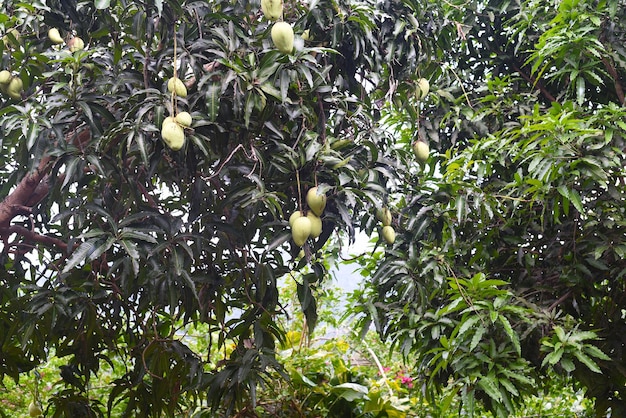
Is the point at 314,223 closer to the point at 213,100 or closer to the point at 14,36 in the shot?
the point at 213,100

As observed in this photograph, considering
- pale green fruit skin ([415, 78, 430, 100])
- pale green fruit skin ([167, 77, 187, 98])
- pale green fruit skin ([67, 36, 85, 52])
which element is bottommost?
pale green fruit skin ([415, 78, 430, 100])

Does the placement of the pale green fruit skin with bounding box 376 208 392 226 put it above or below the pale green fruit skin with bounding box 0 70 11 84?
below

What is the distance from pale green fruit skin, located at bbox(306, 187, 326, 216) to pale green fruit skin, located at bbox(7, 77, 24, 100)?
761 millimetres

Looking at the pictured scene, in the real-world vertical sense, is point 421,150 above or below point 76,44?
below

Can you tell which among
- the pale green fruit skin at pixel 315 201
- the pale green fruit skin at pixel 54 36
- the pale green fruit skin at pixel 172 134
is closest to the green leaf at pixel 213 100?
the pale green fruit skin at pixel 172 134

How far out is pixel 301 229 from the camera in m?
1.47

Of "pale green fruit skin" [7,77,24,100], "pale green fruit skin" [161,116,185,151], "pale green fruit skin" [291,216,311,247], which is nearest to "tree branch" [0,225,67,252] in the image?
"pale green fruit skin" [7,77,24,100]

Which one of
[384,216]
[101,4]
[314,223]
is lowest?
[384,216]

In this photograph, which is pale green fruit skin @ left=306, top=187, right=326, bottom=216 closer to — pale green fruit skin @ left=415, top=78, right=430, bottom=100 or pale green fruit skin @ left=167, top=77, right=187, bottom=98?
pale green fruit skin @ left=167, top=77, right=187, bottom=98

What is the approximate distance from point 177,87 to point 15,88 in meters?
0.44

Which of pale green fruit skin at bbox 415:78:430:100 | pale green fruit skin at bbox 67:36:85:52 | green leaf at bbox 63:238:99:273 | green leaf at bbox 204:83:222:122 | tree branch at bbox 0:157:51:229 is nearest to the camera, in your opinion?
green leaf at bbox 63:238:99:273

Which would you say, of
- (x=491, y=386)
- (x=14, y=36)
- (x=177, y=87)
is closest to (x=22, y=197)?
(x=14, y=36)

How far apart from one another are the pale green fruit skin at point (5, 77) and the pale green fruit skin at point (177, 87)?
42cm

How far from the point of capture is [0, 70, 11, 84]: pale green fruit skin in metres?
1.54
